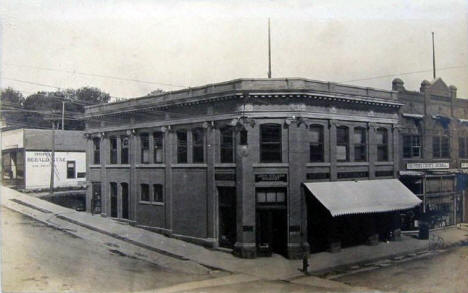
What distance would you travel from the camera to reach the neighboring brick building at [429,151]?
26531mm

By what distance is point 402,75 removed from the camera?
20500mm

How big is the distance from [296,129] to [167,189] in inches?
328

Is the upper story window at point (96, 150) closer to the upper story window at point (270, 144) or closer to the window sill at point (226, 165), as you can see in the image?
the window sill at point (226, 165)

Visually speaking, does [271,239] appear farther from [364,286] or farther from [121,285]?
[121,285]

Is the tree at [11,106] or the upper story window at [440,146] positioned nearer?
the tree at [11,106]

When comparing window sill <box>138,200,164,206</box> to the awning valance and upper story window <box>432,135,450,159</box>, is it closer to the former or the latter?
the awning valance

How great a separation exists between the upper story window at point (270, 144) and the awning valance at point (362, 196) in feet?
6.89

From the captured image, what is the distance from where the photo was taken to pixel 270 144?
21.7 m

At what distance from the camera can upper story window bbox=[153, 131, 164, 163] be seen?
84.6 ft

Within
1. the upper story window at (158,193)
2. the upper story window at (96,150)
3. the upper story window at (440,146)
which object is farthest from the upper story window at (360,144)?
the upper story window at (96,150)

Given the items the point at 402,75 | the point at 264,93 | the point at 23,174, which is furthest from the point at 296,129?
the point at 23,174

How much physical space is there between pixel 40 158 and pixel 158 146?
22.0ft

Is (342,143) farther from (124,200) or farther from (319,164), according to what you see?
(124,200)

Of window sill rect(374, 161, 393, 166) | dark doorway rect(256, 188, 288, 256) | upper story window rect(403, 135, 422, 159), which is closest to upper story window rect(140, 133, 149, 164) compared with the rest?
dark doorway rect(256, 188, 288, 256)
